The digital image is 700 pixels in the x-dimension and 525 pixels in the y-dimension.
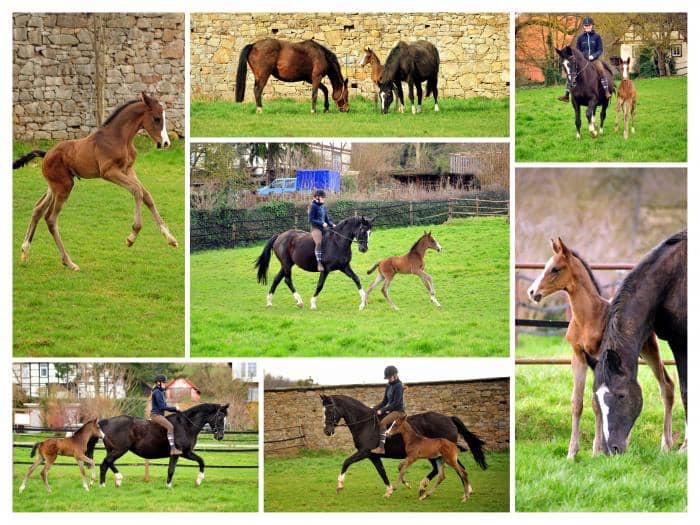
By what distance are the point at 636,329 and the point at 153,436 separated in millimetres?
4985

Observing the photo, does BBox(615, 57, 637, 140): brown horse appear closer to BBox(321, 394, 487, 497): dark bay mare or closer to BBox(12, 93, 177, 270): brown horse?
BBox(321, 394, 487, 497): dark bay mare

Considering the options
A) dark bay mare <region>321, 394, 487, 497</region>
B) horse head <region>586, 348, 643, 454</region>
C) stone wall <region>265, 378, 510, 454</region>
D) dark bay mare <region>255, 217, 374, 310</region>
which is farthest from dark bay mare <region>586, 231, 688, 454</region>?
dark bay mare <region>255, 217, 374, 310</region>

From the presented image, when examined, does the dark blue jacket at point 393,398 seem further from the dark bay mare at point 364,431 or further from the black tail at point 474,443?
the black tail at point 474,443

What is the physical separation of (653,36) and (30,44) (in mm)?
6629

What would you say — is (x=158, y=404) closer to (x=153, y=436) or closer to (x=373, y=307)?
(x=153, y=436)

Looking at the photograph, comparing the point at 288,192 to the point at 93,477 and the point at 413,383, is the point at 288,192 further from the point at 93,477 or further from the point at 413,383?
the point at 93,477

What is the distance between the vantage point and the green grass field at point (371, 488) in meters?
11.9

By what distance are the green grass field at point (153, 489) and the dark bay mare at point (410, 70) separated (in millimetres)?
3986

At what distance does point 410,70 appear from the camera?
1275 centimetres

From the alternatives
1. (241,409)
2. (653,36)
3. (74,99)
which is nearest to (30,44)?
(74,99)

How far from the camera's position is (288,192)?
41.0 feet

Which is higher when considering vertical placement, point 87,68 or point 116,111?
point 87,68

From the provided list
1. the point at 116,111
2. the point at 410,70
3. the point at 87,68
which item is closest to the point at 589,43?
the point at 410,70

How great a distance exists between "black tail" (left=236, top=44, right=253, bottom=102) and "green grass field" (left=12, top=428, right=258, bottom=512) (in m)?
3.67
